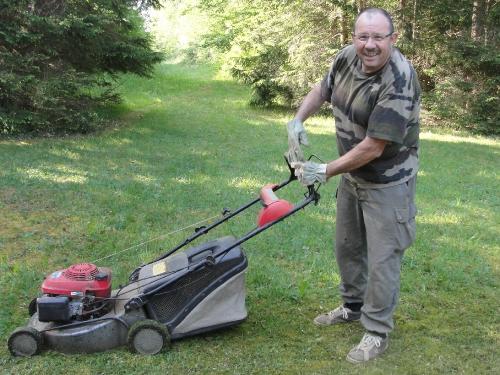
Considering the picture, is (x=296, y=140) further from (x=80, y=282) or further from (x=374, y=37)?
(x=80, y=282)

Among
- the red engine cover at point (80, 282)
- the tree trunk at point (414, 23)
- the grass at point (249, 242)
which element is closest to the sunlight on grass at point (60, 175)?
the grass at point (249, 242)

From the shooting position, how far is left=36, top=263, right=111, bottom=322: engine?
3.20m

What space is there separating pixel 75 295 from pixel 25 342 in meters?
0.38

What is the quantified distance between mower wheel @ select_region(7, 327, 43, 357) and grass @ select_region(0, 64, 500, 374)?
2.0 inches

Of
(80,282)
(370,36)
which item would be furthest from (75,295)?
(370,36)

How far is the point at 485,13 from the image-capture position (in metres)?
14.5

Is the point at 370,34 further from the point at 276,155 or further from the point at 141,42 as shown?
the point at 141,42

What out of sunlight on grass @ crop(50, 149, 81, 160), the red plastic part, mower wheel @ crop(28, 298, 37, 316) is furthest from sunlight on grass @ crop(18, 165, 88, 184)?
the red plastic part

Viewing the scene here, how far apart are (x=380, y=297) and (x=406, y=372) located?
46 centimetres

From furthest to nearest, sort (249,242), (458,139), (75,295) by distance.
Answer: (458,139) < (249,242) < (75,295)

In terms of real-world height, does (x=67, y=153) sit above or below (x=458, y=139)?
above

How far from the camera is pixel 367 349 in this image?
3.36m

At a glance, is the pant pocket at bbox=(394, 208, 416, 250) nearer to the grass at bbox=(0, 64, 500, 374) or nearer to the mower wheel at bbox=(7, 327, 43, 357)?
the grass at bbox=(0, 64, 500, 374)

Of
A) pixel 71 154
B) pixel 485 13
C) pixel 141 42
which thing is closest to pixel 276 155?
pixel 71 154
